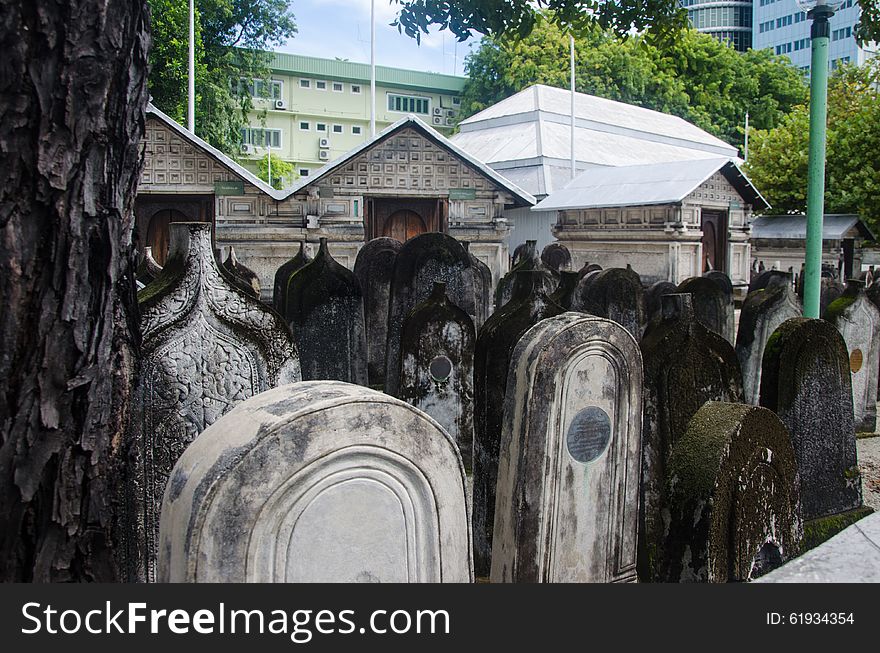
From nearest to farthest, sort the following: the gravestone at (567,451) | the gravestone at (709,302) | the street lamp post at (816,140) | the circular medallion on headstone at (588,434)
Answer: the gravestone at (567,451) < the circular medallion on headstone at (588,434) < the street lamp post at (816,140) < the gravestone at (709,302)

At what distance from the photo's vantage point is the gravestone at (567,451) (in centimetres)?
393

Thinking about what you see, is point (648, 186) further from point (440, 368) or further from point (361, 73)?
point (361, 73)

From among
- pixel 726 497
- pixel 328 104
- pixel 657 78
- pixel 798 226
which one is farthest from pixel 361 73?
pixel 726 497

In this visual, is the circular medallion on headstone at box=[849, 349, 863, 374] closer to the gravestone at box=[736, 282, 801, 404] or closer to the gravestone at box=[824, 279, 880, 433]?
the gravestone at box=[824, 279, 880, 433]

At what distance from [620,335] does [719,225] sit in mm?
16963

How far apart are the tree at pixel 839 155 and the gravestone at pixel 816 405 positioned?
18.3m

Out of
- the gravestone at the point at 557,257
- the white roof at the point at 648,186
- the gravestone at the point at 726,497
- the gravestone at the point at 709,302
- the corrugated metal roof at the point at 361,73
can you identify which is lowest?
the gravestone at the point at 726,497

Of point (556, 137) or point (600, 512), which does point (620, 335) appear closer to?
point (600, 512)

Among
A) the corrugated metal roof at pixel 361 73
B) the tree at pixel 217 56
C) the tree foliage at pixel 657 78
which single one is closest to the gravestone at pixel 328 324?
the tree at pixel 217 56

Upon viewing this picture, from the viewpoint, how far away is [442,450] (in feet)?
8.59

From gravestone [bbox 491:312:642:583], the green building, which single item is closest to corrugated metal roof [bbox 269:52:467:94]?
the green building

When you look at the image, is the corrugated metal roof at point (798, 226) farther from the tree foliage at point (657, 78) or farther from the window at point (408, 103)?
the window at point (408, 103)

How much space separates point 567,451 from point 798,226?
21.6 metres

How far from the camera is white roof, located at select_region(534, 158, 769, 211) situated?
62.3 ft
